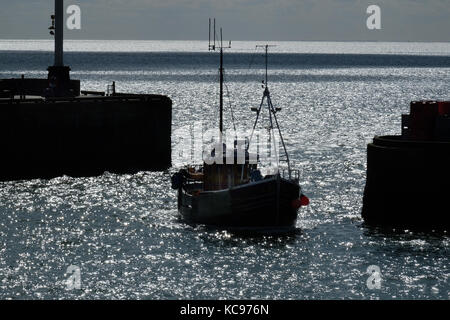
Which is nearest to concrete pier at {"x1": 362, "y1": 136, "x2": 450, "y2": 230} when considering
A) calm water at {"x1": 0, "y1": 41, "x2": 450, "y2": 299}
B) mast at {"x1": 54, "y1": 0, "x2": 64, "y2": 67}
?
calm water at {"x1": 0, "y1": 41, "x2": 450, "y2": 299}

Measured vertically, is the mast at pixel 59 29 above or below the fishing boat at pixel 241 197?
above

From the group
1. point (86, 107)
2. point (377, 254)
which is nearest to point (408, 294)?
point (377, 254)

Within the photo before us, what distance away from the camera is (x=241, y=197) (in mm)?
45281

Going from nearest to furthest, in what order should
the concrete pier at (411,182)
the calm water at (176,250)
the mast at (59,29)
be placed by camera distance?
1. the calm water at (176,250)
2. the concrete pier at (411,182)
3. the mast at (59,29)

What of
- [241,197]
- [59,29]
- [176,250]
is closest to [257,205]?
[241,197]

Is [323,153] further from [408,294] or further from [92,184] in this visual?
[408,294]

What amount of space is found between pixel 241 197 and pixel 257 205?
788 mm

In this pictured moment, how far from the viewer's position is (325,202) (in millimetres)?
53312

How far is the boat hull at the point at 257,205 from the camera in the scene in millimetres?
45156

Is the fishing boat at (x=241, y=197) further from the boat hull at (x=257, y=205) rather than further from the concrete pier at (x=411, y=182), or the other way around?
the concrete pier at (x=411, y=182)

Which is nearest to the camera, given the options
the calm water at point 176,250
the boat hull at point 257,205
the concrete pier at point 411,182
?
the calm water at point 176,250

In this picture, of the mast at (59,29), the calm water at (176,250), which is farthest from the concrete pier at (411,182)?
the mast at (59,29)

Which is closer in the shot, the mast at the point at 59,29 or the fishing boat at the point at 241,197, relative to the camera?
the fishing boat at the point at 241,197

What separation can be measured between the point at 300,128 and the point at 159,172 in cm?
4078
